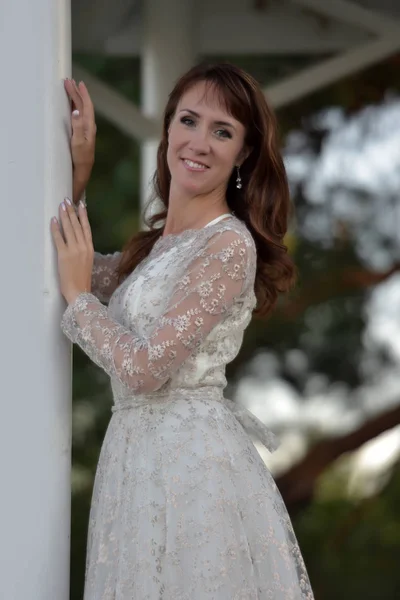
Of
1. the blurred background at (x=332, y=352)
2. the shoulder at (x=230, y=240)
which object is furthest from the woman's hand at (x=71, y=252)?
the blurred background at (x=332, y=352)

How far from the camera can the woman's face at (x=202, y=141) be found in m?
2.36

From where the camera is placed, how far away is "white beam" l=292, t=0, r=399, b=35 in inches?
193

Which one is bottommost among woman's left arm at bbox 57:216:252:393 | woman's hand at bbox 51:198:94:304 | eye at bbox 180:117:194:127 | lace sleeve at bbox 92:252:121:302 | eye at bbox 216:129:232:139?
woman's left arm at bbox 57:216:252:393

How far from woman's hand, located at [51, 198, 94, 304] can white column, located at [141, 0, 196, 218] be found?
3115 millimetres

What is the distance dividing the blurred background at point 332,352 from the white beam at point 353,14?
1183 mm

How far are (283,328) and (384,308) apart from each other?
597 millimetres

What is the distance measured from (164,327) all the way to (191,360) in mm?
186

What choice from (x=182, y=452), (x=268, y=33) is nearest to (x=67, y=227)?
(x=182, y=452)

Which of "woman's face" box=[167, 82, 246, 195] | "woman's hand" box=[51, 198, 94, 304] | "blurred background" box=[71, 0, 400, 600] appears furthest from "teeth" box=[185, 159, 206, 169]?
"blurred background" box=[71, 0, 400, 600]

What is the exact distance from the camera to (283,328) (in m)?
6.74

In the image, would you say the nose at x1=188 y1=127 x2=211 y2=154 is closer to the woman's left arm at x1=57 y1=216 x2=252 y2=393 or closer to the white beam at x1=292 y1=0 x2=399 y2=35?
A: the woman's left arm at x1=57 y1=216 x2=252 y2=393

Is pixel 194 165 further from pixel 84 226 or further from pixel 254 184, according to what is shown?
pixel 84 226

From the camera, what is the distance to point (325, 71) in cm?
525

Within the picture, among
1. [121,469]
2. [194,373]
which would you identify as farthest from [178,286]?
[121,469]
